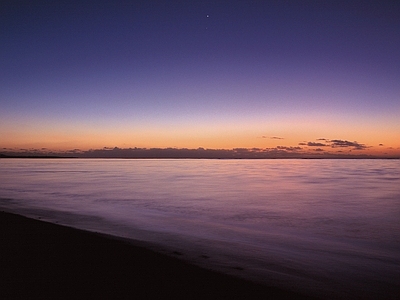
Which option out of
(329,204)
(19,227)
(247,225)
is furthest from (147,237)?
(329,204)

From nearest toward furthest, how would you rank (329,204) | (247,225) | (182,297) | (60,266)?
(182,297) < (60,266) < (247,225) < (329,204)

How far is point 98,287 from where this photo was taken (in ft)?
17.0

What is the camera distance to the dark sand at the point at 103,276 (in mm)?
5031

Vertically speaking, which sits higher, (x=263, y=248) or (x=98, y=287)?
(x=98, y=287)

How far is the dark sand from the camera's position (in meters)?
5.03

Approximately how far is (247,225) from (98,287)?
32.4 ft

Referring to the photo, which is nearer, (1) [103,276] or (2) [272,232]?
(1) [103,276]

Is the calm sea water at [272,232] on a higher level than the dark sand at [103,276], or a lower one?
lower

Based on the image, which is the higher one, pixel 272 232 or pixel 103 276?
pixel 103 276

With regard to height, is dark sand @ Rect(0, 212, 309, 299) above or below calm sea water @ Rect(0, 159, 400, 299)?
above

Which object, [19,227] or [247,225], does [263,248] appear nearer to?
[247,225]

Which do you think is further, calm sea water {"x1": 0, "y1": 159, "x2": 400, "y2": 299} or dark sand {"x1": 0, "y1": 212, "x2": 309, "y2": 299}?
calm sea water {"x1": 0, "y1": 159, "x2": 400, "y2": 299}

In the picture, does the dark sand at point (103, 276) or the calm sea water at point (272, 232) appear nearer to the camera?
the dark sand at point (103, 276)

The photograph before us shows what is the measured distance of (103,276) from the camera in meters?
5.70
